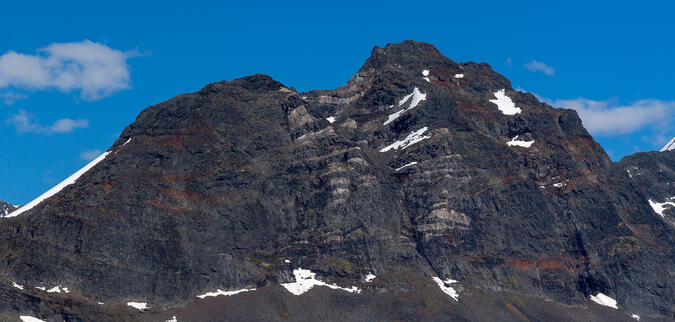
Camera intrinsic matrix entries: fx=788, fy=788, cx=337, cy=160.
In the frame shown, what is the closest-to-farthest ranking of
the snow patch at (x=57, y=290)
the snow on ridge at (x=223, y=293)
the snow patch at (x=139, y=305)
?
the snow patch at (x=57, y=290) < the snow patch at (x=139, y=305) < the snow on ridge at (x=223, y=293)

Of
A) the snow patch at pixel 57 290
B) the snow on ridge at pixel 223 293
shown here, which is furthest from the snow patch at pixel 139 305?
the snow patch at pixel 57 290

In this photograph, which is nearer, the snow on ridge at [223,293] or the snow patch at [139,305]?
the snow patch at [139,305]

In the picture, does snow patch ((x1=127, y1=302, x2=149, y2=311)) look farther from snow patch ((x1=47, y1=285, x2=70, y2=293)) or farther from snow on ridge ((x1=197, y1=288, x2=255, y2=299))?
snow patch ((x1=47, y1=285, x2=70, y2=293))

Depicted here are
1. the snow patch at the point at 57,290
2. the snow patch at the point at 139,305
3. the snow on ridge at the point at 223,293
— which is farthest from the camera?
the snow on ridge at the point at 223,293

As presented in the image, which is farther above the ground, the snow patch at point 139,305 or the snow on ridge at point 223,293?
the snow on ridge at point 223,293

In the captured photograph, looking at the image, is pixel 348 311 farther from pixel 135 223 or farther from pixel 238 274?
pixel 135 223

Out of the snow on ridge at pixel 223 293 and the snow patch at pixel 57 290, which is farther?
the snow on ridge at pixel 223 293

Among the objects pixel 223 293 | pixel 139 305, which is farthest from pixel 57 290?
pixel 223 293

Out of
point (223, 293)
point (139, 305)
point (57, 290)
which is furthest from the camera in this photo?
point (223, 293)

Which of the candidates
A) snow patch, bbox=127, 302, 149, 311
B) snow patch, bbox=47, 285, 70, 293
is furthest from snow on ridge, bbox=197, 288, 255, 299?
snow patch, bbox=47, 285, 70, 293

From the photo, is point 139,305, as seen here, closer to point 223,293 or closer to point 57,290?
point 57,290

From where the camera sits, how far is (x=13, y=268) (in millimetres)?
174500

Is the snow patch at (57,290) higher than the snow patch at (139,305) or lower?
higher

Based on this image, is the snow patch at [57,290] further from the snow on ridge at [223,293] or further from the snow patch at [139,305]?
the snow on ridge at [223,293]
